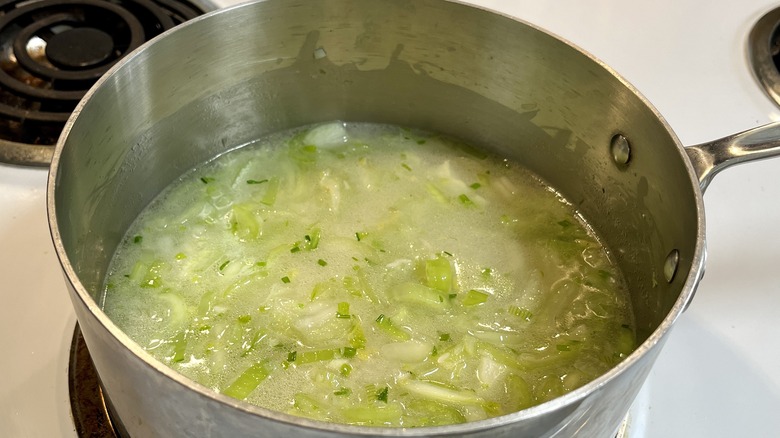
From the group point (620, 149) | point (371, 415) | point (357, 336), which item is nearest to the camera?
point (371, 415)

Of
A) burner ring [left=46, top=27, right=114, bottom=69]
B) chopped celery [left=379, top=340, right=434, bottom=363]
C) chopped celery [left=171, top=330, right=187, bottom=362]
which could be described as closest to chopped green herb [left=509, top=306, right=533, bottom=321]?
chopped celery [left=379, top=340, right=434, bottom=363]

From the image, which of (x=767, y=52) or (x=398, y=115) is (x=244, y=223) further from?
(x=767, y=52)

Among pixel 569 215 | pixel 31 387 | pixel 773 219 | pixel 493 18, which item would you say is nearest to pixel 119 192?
pixel 31 387

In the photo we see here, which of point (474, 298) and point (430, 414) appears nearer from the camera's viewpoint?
point (430, 414)

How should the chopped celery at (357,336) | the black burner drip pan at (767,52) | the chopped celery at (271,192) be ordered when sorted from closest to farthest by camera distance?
the chopped celery at (357,336)
the chopped celery at (271,192)
the black burner drip pan at (767,52)

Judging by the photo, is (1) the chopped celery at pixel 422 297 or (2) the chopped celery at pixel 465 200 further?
(2) the chopped celery at pixel 465 200

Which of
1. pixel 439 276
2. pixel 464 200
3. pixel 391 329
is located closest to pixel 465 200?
pixel 464 200

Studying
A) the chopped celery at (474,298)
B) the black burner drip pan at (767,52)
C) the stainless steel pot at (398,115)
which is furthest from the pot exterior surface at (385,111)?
the black burner drip pan at (767,52)

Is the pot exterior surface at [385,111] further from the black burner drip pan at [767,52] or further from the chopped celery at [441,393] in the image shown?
the black burner drip pan at [767,52]

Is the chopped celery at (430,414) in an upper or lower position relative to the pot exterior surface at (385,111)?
lower
